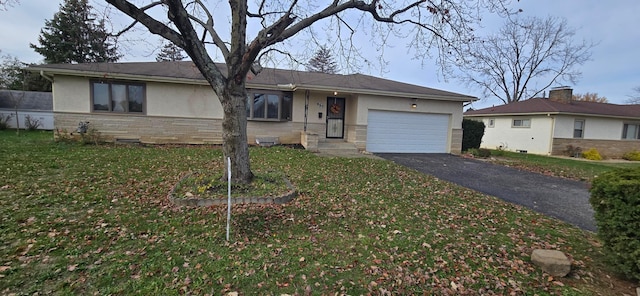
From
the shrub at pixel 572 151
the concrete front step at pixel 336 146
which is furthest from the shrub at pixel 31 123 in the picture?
the shrub at pixel 572 151

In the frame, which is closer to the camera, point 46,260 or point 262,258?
point 46,260

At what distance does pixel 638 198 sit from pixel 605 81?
37139 millimetres

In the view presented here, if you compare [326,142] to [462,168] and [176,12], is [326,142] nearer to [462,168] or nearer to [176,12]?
[462,168]

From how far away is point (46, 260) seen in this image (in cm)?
300

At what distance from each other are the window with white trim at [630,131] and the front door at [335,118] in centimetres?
2007

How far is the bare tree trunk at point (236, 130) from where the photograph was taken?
5355mm

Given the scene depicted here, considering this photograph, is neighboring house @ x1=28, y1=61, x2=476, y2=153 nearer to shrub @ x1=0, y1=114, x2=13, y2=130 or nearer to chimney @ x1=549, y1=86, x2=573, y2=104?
chimney @ x1=549, y1=86, x2=573, y2=104

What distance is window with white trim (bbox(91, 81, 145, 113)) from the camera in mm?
11422

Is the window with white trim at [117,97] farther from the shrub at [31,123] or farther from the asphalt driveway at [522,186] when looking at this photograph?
the shrub at [31,123]

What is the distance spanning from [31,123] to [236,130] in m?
23.9

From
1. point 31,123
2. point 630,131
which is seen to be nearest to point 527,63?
point 630,131

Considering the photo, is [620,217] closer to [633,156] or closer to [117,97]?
[117,97]

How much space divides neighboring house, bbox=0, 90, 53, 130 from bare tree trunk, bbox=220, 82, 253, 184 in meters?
23.9

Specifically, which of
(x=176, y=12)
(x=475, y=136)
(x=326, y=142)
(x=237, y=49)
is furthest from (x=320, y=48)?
(x=475, y=136)
